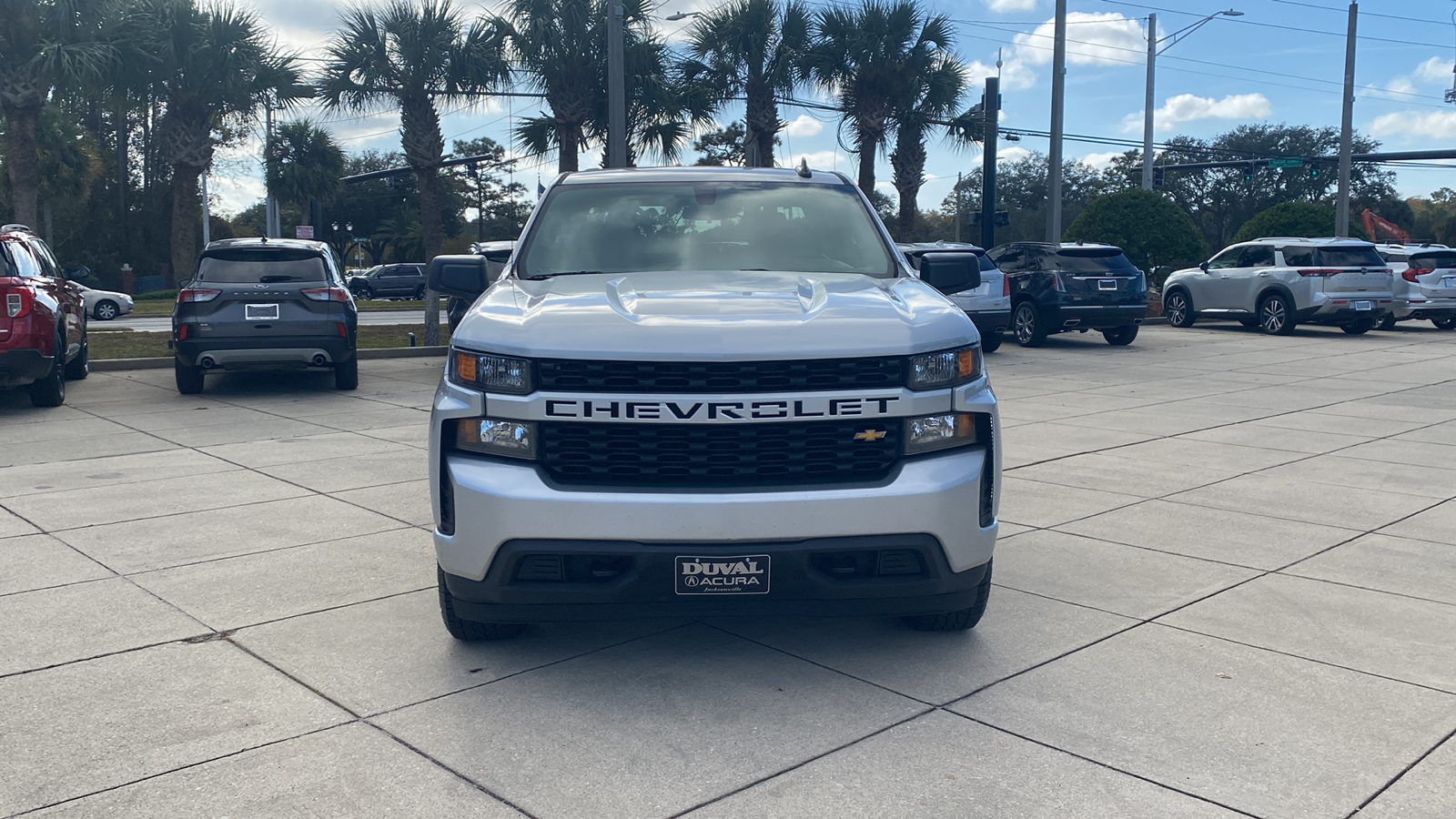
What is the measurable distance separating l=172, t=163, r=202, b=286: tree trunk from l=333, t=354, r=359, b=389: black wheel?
21.7 meters

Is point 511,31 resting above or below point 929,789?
above

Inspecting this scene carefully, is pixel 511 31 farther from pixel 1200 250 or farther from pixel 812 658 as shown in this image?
pixel 812 658

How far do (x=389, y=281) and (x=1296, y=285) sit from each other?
3840 cm

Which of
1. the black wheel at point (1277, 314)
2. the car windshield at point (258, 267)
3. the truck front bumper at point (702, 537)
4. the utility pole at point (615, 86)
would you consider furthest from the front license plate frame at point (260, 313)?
the black wheel at point (1277, 314)

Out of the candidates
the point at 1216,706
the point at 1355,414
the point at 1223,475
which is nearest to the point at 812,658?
the point at 1216,706

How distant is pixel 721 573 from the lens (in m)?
3.83

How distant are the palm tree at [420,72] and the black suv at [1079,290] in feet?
31.8

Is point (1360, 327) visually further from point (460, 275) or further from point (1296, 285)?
point (460, 275)

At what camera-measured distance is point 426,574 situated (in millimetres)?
5512

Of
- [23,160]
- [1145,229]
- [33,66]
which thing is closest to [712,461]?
[23,160]

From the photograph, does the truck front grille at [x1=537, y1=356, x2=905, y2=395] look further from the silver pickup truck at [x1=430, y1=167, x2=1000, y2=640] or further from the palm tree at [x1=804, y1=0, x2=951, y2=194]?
the palm tree at [x1=804, y1=0, x2=951, y2=194]

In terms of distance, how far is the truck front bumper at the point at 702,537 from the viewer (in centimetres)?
378

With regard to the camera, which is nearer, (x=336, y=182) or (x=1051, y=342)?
(x=1051, y=342)

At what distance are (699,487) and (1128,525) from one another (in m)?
3.56
